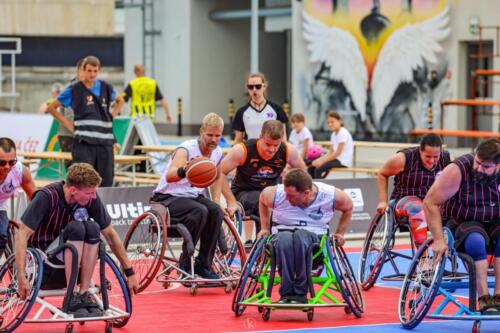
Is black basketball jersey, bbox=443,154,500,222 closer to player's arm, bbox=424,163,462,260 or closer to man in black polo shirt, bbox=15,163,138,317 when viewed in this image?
player's arm, bbox=424,163,462,260

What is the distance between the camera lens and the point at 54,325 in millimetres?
10297

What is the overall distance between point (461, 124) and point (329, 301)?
2005cm

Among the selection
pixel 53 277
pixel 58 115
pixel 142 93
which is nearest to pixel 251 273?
pixel 53 277

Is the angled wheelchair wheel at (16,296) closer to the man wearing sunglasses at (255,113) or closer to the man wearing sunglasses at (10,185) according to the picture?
the man wearing sunglasses at (10,185)

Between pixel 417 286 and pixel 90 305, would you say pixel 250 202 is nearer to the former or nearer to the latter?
pixel 417 286

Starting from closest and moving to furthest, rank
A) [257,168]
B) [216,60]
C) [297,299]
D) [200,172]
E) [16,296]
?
[16,296] < [297,299] < [200,172] < [257,168] < [216,60]

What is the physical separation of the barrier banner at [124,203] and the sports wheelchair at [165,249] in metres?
2.50

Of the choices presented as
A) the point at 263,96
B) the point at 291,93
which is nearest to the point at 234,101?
the point at 291,93

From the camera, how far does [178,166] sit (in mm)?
12078

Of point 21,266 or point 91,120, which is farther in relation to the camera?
point 91,120

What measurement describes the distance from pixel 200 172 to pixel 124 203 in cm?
398

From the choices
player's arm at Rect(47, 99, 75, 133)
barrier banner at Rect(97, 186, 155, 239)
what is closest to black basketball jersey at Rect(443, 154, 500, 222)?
barrier banner at Rect(97, 186, 155, 239)

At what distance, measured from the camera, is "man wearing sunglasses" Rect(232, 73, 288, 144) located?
14772mm

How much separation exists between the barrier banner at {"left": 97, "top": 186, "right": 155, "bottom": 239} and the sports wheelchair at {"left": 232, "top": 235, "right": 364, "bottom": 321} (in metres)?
4.92
